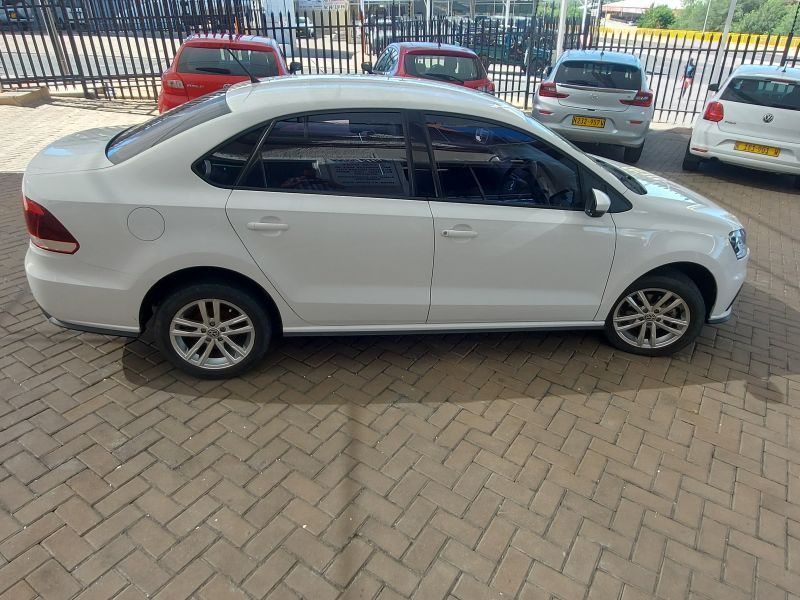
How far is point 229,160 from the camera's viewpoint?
121 inches

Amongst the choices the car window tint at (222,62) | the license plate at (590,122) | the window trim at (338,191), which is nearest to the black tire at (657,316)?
the window trim at (338,191)

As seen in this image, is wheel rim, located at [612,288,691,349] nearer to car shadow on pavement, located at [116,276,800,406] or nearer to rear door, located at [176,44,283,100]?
car shadow on pavement, located at [116,276,800,406]

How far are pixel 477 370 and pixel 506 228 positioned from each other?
38.9 inches

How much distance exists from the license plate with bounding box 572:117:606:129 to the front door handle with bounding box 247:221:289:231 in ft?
21.9

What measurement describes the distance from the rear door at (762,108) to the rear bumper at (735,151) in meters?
0.07

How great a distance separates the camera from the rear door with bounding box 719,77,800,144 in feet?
24.7

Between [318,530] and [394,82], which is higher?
[394,82]

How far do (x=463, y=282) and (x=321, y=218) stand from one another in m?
0.96

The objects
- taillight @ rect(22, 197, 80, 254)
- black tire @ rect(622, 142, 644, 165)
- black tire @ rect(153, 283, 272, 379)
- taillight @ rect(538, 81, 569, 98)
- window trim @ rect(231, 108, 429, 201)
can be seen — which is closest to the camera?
Answer: taillight @ rect(22, 197, 80, 254)

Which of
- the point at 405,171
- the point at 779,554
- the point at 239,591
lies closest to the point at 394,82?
the point at 405,171

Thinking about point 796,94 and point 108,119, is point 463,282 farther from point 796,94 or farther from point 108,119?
point 108,119

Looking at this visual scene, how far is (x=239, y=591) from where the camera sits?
2.26 meters

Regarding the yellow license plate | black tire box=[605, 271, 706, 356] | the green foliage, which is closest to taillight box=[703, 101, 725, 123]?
the yellow license plate

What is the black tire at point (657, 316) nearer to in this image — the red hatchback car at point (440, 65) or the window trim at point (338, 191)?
the window trim at point (338, 191)
